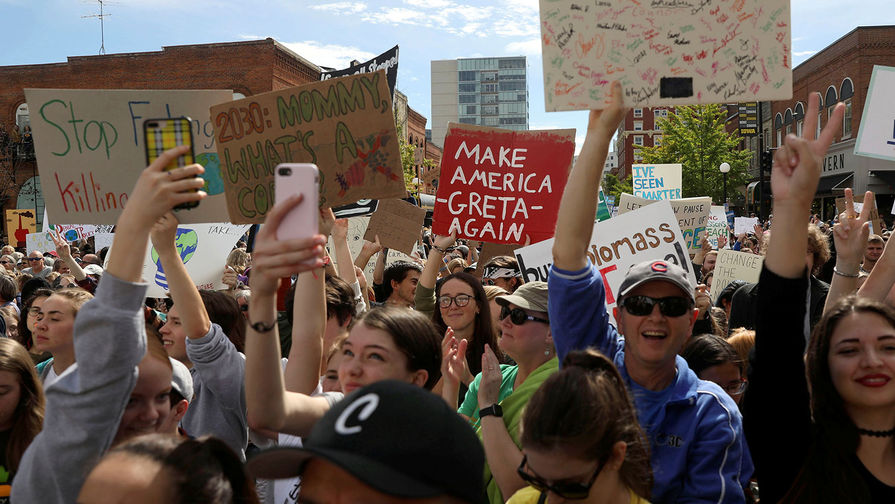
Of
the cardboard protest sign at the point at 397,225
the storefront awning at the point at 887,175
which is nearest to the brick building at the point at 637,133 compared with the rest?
the storefront awning at the point at 887,175

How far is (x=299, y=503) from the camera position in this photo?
5.08 ft

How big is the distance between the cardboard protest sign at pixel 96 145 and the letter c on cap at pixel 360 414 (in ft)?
8.30

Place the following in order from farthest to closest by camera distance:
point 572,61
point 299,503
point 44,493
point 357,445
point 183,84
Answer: point 183,84
point 572,61
point 44,493
point 299,503
point 357,445

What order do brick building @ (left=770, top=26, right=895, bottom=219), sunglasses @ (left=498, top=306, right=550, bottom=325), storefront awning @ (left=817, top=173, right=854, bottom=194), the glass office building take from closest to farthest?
1. sunglasses @ (left=498, top=306, right=550, bottom=325)
2. brick building @ (left=770, top=26, right=895, bottom=219)
3. storefront awning @ (left=817, top=173, right=854, bottom=194)
4. the glass office building

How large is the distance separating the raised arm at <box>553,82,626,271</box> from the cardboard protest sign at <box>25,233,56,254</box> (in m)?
13.9

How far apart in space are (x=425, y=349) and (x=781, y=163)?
50.4 inches

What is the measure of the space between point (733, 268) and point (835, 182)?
122 feet

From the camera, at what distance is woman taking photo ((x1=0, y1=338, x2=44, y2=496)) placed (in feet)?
8.77

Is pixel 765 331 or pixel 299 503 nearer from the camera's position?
pixel 299 503

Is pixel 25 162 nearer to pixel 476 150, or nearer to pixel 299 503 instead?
pixel 476 150

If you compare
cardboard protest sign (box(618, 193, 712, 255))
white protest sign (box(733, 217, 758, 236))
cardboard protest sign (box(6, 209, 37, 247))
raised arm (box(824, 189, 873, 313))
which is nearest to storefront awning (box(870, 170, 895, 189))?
white protest sign (box(733, 217, 758, 236))

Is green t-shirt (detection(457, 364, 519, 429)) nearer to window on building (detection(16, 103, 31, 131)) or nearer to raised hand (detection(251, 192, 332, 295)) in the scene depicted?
raised hand (detection(251, 192, 332, 295))

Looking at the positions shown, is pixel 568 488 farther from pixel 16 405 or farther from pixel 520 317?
pixel 16 405

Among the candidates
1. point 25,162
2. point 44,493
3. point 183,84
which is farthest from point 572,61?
point 25,162
